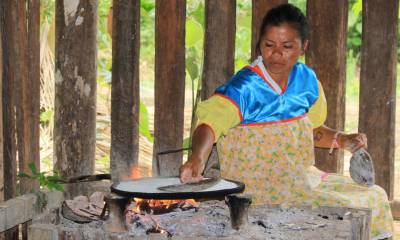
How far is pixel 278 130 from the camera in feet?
12.3

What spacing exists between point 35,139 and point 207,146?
1.80 m

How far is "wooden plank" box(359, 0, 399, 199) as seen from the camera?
4.27m

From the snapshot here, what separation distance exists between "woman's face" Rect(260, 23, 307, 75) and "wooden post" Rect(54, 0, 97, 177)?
1.19m

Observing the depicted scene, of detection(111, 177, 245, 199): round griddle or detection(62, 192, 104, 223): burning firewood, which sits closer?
detection(111, 177, 245, 199): round griddle

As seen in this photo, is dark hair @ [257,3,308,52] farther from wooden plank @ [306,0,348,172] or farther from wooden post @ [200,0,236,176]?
wooden post @ [200,0,236,176]

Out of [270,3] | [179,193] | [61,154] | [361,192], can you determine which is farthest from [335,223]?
[61,154]

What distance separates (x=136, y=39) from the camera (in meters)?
4.44

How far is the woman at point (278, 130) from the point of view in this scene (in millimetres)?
3650

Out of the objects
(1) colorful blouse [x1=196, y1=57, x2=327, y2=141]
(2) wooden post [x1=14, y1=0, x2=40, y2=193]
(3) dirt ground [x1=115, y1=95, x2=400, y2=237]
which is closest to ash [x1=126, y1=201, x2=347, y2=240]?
(1) colorful blouse [x1=196, y1=57, x2=327, y2=141]

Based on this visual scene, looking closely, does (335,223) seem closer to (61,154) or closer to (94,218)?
(94,218)

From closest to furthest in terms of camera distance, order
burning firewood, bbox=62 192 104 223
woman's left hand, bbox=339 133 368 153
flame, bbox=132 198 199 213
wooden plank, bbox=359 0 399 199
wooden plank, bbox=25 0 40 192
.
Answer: burning firewood, bbox=62 192 104 223 < flame, bbox=132 198 199 213 < woman's left hand, bbox=339 133 368 153 < wooden plank, bbox=359 0 399 199 < wooden plank, bbox=25 0 40 192

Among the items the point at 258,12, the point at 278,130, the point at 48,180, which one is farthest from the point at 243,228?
the point at 258,12

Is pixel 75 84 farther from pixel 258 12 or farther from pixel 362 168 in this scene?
pixel 362 168

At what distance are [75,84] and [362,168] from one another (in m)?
1.74
